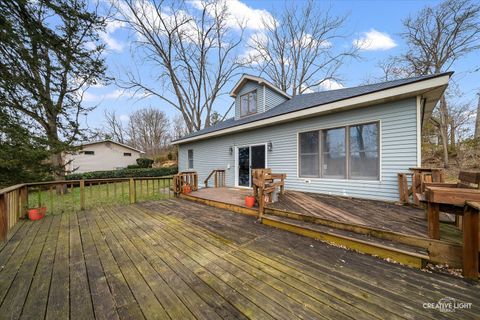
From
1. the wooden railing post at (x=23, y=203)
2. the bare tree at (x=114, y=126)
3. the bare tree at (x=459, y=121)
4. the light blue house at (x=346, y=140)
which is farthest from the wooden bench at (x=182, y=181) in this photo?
the bare tree at (x=114, y=126)

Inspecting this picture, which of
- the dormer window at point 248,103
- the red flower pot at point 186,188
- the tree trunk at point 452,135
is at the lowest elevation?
the red flower pot at point 186,188

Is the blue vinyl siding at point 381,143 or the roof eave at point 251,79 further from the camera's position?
the roof eave at point 251,79

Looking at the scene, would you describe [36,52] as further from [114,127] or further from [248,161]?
[114,127]

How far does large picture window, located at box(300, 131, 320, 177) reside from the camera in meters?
5.52

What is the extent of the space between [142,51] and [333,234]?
1798 cm

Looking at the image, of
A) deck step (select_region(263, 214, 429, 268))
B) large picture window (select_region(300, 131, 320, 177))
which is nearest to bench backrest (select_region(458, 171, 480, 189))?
deck step (select_region(263, 214, 429, 268))

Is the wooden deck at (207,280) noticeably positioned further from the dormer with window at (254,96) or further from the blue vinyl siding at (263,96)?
the dormer with window at (254,96)

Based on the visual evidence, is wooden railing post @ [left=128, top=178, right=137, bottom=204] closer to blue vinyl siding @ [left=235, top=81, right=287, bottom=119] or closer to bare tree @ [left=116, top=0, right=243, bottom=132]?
blue vinyl siding @ [left=235, top=81, right=287, bottom=119]

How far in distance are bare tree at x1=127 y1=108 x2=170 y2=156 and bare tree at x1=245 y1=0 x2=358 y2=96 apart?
17.2 metres

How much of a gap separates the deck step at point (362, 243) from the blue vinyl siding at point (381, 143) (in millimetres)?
2400

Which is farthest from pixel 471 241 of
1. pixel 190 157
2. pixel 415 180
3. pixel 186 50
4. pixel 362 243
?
pixel 186 50

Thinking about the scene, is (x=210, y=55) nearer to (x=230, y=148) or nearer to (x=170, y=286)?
(x=230, y=148)

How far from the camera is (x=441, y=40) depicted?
34.9ft
